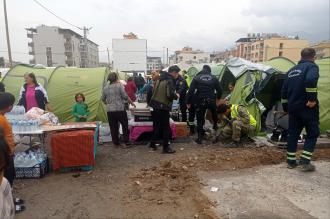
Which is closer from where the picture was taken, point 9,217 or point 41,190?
point 9,217

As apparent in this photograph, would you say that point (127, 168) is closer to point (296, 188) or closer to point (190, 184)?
point (190, 184)

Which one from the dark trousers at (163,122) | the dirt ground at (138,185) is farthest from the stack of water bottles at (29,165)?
the dark trousers at (163,122)

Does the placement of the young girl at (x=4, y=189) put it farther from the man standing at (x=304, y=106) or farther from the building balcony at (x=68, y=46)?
the building balcony at (x=68, y=46)

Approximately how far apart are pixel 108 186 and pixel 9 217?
2.71m

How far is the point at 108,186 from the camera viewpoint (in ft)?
15.5

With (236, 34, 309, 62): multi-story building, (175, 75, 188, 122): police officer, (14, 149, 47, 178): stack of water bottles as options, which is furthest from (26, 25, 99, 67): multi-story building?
(14, 149, 47, 178): stack of water bottles

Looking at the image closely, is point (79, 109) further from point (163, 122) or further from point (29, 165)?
point (29, 165)

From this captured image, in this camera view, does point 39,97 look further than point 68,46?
No

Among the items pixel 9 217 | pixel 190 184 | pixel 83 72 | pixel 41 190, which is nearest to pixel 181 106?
pixel 83 72

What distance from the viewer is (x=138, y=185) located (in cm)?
473

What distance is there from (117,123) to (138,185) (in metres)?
2.62

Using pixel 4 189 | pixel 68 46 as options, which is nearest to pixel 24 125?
pixel 4 189

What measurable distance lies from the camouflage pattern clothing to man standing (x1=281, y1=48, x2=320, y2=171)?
1554 mm

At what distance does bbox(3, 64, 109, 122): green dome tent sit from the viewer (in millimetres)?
9047
